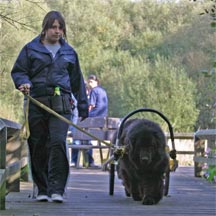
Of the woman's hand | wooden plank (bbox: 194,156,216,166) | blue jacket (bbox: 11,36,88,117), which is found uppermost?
blue jacket (bbox: 11,36,88,117)

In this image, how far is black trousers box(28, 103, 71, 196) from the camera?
7.21 metres

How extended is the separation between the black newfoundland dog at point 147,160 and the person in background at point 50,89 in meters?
0.68

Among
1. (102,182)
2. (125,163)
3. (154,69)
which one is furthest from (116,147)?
(154,69)

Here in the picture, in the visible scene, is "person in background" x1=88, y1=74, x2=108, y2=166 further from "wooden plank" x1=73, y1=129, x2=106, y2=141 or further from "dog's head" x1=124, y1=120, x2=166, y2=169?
"dog's head" x1=124, y1=120, x2=166, y2=169

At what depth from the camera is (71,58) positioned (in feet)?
24.1

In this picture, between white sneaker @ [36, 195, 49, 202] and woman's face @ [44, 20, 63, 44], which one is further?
white sneaker @ [36, 195, 49, 202]

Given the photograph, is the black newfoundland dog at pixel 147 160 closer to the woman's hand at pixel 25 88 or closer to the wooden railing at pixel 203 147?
the woman's hand at pixel 25 88

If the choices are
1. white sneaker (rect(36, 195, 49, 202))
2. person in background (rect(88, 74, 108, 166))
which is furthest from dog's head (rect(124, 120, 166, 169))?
person in background (rect(88, 74, 108, 166))

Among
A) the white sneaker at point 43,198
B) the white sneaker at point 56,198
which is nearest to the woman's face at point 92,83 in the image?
the white sneaker at point 43,198

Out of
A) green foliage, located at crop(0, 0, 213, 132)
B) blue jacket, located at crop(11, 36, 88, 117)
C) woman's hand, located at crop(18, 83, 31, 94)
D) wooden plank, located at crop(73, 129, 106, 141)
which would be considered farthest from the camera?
green foliage, located at crop(0, 0, 213, 132)

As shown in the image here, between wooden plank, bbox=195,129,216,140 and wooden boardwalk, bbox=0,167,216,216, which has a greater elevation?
wooden plank, bbox=195,129,216,140

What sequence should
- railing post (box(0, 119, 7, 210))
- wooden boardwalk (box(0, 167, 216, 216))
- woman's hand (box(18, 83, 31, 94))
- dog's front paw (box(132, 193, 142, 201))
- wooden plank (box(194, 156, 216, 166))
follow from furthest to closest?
wooden plank (box(194, 156, 216, 166)) → dog's front paw (box(132, 193, 142, 201)) → woman's hand (box(18, 83, 31, 94)) → wooden boardwalk (box(0, 167, 216, 216)) → railing post (box(0, 119, 7, 210))

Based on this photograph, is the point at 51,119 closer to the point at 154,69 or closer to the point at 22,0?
the point at 22,0

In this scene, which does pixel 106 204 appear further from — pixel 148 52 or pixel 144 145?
pixel 148 52
